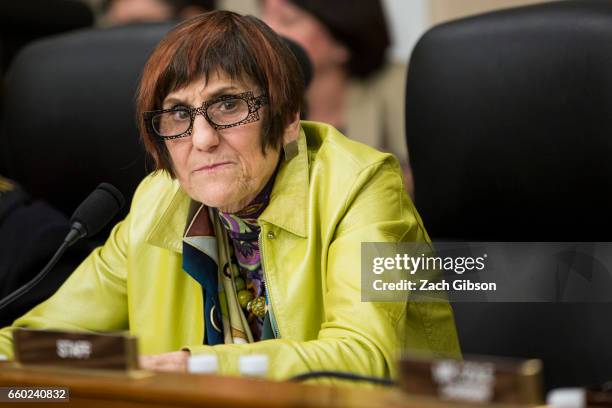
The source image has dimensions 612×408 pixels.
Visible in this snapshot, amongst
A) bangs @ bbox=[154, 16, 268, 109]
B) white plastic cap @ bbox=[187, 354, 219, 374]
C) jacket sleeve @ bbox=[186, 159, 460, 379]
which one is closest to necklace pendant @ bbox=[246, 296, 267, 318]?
jacket sleeve @ bbox=[186, 159, 460, 379]

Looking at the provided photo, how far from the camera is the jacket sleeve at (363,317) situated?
1.37 meters

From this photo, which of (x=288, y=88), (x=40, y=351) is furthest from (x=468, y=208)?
(x=40, y=351)

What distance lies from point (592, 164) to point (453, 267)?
0.99 feet

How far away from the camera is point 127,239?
178 cm

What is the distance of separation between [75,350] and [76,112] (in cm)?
110

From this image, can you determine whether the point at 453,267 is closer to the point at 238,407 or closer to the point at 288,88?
the point at 288,88

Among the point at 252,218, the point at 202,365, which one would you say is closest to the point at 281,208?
the point at 252,218

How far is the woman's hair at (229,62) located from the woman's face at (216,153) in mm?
13

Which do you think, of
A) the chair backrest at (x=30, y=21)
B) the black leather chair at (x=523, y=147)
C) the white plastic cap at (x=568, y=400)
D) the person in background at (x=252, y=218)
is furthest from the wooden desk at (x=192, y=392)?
the chair backrest at (x=30, y=21)

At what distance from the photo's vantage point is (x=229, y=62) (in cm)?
155

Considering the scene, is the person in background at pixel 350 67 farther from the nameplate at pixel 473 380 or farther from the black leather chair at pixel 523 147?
the nameplate at pixel 473 380

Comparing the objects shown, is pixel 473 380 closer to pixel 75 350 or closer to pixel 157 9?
pixel 75 350

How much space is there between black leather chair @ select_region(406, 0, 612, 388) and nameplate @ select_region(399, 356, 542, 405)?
808 mm

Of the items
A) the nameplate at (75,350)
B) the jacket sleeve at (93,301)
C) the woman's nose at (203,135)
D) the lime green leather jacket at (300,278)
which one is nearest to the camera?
the nameplate at (75,350)
